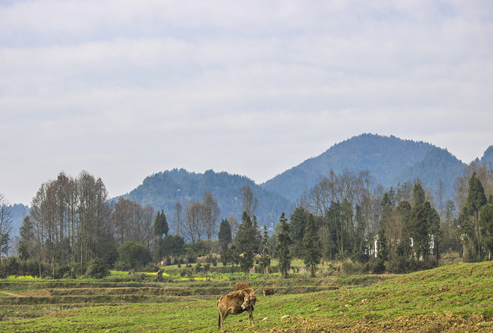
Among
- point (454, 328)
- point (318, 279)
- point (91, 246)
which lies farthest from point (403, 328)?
point (91, 246)

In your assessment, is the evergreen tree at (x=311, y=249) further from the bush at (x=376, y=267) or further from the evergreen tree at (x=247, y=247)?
the evergreen tree at (x=247, y=247)

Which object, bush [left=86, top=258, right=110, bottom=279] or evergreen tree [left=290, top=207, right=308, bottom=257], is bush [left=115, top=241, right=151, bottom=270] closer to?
bush [left=86, top=258, right=110, bottom=279]

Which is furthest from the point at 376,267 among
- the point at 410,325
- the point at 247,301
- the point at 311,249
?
the point at 410,325

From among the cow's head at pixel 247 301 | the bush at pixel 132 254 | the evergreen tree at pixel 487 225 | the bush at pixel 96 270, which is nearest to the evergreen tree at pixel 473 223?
the evergreen tree at pixel 487 225

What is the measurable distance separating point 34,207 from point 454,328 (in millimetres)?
72020

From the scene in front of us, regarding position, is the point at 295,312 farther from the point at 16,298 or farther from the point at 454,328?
the point at 16,298

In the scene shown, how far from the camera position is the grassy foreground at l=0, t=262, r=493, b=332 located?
50.4 ft

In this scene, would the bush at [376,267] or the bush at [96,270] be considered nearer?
the bush at [376,267]

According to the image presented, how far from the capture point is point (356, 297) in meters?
23.7

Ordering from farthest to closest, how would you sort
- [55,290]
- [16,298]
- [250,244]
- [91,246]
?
[91,246] → [250,244] → [55,290] → [16,298]

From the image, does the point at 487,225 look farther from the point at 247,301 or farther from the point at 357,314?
the point at 247,301

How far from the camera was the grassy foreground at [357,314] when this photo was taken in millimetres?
15359

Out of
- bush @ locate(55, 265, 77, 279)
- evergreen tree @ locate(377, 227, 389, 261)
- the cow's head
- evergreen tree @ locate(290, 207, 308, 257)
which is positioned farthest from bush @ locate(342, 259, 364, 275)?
the cow's head

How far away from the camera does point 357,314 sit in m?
18.5
